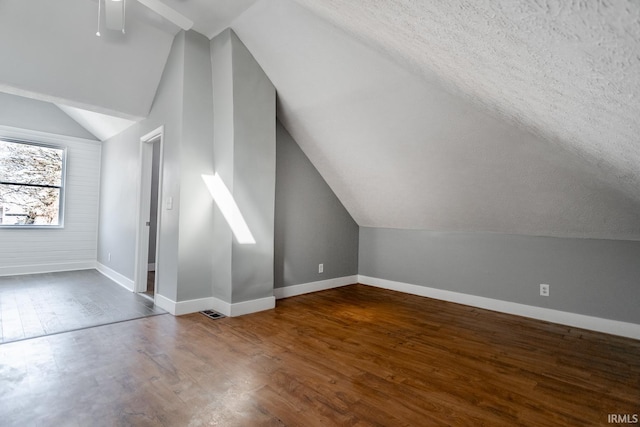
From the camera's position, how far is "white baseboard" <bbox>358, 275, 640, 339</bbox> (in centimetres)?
283

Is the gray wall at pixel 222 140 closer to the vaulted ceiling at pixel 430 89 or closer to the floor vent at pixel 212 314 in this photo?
the floor vent at pixel 212 314

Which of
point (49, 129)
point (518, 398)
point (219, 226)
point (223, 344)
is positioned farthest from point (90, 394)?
point (49, 129)

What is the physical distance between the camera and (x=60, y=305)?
3.41 metres

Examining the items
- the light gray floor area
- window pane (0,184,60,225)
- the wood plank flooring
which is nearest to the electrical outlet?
the wood plank flooring

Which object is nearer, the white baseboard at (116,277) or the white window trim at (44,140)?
the white baseboard at (116,277)

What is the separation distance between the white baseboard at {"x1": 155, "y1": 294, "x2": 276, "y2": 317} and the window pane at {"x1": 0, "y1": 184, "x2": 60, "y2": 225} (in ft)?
11.3

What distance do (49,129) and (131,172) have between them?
7.60 feet

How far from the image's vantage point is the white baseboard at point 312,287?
3.93 metres

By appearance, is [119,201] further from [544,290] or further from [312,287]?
[544,290]

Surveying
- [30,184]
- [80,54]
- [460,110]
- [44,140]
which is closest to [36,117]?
[44,140]

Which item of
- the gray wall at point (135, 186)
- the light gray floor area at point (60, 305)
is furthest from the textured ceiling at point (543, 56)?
the light gray floor area at point (60, 305)

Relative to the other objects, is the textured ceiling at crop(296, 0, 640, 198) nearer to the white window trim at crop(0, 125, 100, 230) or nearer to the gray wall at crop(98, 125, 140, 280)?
the gray wall at crop(98, 125, 140, 280)

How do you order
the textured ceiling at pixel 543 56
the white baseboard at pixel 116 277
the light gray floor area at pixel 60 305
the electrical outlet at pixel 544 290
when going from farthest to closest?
1. the white baseboard at pixel 116 277
2. the electrical outlet at pixel 544 290
3. the light gray floor area at pixel 60 305
4. the textured ceiling at pixel 543 56

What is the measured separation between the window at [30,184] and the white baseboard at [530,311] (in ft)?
18.8
